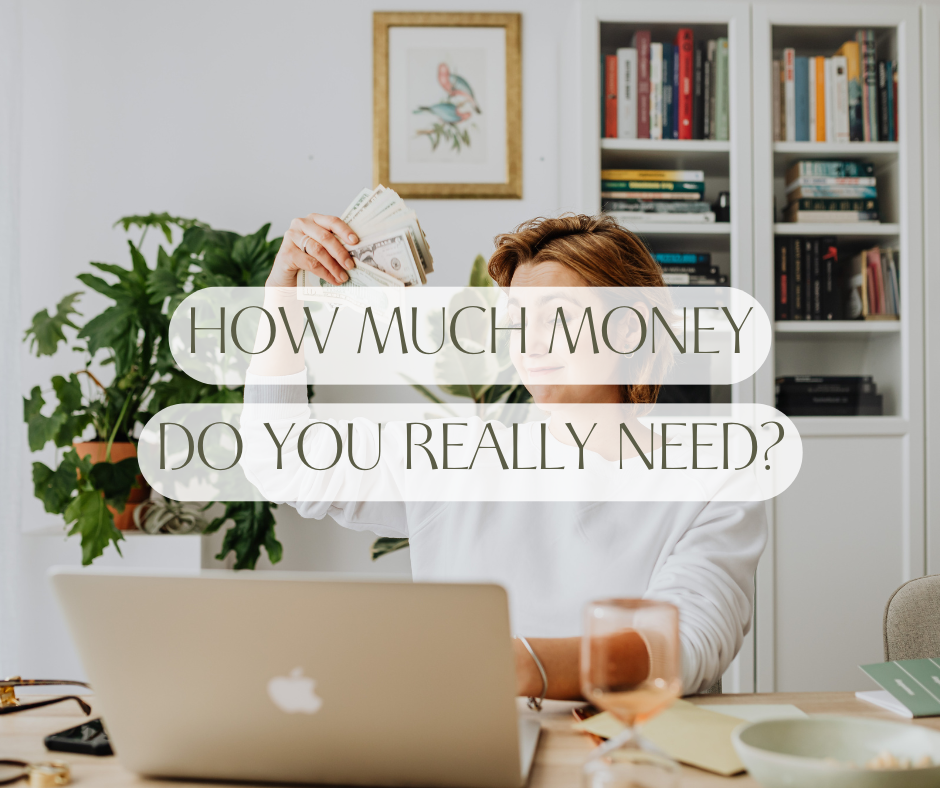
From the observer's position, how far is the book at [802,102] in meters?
2.20

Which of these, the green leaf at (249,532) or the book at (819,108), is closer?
the green leaf at (249,532)

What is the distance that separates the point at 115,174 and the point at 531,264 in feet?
5.81

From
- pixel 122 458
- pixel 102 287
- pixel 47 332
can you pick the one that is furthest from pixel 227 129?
pixel 122 458

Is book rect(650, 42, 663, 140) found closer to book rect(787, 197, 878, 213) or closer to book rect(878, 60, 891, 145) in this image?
book rect(787, 197, 878, 213)

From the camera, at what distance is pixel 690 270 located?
86.7 inches

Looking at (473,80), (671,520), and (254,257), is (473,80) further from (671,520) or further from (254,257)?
(671,520)

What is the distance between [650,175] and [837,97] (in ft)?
2.01

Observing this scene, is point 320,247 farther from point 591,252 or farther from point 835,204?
point 835,204

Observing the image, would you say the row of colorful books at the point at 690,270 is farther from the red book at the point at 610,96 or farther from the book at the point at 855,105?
the book at the point at 855,105

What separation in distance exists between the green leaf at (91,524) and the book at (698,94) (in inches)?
76.9

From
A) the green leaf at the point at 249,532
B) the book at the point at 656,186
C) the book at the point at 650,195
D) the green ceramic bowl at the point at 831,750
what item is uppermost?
the book at the point at 656,186

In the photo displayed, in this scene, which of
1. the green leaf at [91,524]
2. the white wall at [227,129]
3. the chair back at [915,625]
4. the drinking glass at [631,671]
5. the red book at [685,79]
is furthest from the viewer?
the white wall at [227,129]

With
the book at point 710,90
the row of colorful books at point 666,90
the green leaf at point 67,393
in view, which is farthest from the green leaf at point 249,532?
the book at point 710,90

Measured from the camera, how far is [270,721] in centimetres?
59
